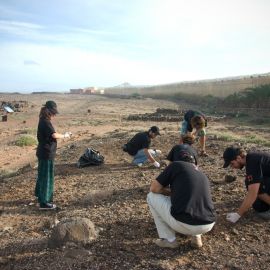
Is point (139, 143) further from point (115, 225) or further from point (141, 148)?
point (115, 225)

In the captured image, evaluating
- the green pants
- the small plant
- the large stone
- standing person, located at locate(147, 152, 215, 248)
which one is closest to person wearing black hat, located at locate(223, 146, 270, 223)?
standing person, located at locate(147, 152, 215, 248)

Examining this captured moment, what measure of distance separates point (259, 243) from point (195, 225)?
111 centimetres

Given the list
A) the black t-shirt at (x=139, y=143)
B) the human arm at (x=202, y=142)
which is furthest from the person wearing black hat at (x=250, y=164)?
the human arm at (x=202, y=142)

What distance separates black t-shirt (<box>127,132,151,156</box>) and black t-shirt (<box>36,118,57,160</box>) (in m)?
2.82

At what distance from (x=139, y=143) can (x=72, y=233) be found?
4369 millimetres

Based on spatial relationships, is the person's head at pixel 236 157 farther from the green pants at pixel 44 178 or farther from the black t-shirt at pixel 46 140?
the green pants at pixel 44 178

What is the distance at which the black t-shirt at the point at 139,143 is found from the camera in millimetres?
9594

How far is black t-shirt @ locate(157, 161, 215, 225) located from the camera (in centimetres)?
488

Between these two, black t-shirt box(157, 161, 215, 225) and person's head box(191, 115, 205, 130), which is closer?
black t-shirt box(157, 161, 215, 225)

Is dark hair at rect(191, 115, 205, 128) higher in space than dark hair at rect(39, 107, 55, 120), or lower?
lower

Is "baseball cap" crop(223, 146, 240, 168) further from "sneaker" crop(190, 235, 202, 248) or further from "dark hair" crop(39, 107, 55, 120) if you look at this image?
"dark hair" crop(39, 107, 55, 120)

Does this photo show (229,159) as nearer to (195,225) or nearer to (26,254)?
(195,225)

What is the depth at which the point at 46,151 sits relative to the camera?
7.14m

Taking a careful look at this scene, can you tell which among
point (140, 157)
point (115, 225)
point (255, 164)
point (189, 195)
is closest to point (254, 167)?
point (255, 164)
